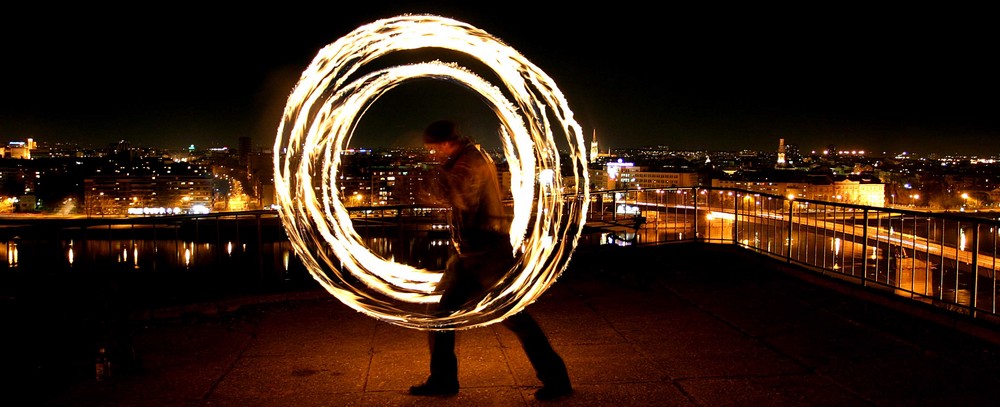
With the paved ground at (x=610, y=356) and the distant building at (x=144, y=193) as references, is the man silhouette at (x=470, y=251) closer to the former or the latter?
the paved ground at (x=610, y=356)

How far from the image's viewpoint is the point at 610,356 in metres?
5.38

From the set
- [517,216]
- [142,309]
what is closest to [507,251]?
[517,216]

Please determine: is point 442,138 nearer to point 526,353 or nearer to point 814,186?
point 526,353

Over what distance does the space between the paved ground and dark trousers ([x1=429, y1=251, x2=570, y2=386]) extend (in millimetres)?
191

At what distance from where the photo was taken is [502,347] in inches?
221

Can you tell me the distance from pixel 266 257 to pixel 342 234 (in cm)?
4011

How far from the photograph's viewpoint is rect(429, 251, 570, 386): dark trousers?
429 cm

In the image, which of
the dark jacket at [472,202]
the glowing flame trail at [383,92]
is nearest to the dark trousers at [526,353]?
the dark jacket at [472,202]

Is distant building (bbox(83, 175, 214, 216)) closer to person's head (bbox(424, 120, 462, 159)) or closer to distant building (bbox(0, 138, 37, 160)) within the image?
distant building (bbox(0, 138, 37, 160))

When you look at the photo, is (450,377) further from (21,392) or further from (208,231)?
(208,231)

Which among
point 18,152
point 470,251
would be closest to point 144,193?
point 18,152

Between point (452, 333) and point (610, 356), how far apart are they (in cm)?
158

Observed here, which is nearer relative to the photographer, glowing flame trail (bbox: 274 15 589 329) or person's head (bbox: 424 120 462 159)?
person's head (bbox: 424 120 462 159)

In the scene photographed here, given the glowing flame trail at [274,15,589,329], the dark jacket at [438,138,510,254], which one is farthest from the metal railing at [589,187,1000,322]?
the dark jacket at [438,138,510,254]
